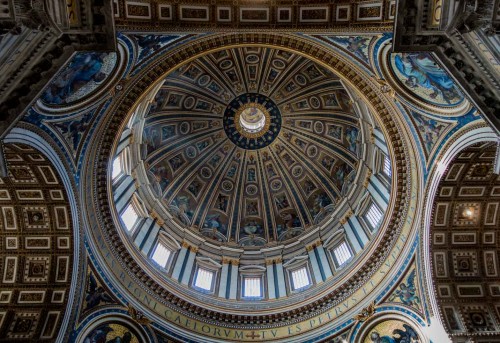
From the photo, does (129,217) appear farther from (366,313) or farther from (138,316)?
(366,313)

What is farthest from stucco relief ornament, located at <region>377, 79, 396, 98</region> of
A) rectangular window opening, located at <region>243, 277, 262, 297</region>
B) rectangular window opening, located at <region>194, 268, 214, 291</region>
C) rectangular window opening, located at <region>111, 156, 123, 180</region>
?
rectangular window opening, located at <region>194, 268, 214, 291</region>

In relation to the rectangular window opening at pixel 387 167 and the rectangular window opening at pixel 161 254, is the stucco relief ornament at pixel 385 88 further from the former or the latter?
the rectangular window opening at pixel 161 254

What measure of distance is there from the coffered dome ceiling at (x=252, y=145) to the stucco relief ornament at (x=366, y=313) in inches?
370

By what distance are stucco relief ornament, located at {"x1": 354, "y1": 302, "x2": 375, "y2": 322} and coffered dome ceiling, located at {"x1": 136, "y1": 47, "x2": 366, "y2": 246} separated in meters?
9.39

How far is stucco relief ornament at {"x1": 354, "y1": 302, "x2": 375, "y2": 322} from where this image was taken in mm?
18328

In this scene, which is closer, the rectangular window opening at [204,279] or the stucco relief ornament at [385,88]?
the stucco relief ornament at [385,88]

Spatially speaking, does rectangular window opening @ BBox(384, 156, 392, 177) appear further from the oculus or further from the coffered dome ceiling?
the oculus

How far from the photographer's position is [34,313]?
53.6 ft

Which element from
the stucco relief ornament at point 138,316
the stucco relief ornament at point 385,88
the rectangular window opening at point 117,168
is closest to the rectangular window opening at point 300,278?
the stucco relief ornament at point 138,316

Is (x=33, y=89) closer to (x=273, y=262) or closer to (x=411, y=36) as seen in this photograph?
(x=411, y=36)

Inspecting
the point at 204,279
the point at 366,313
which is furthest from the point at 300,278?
the point at 366,313

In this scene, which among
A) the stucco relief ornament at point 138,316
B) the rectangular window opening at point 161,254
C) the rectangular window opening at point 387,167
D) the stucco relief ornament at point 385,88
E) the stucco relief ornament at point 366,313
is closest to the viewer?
the stucco relief ornament at point 385,88

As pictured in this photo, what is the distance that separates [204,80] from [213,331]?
1673 centimetres

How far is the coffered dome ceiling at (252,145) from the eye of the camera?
27547 mm
